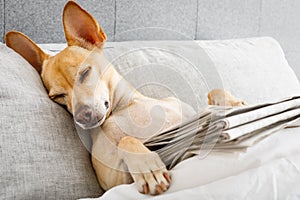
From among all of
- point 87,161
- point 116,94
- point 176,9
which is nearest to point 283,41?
point 176,9

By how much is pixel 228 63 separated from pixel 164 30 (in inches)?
14.4

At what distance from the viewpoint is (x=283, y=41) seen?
2377mm

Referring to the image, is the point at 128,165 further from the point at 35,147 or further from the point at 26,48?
the point at 26,48

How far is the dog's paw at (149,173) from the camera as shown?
0.83m

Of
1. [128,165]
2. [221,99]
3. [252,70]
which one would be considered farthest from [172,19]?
[128,165]

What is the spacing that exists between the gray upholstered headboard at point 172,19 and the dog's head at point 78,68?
1.14 ft

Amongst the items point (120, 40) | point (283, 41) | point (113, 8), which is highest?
point (113, 8)

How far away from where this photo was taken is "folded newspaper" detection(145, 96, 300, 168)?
2.77 ft

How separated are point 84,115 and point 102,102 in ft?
0.22

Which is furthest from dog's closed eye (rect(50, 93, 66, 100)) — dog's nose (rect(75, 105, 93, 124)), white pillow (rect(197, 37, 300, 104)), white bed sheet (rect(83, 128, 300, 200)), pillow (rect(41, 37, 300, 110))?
white pillow (rect(197, 37, 300, 104))

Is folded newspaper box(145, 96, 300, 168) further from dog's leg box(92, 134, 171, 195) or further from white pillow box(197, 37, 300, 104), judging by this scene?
white pillow box(197, 37, 300, 104)

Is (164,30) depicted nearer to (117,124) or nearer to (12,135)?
(117,124)

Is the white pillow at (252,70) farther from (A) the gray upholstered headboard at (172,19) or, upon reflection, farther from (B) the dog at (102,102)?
(B) the dog at (102,102)

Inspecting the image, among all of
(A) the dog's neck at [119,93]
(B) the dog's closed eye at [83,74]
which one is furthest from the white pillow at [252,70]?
(B) the dog's closed eye at [83,74]
